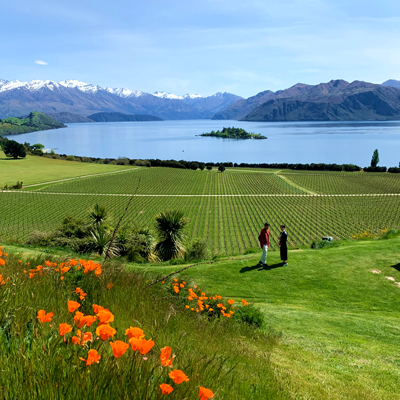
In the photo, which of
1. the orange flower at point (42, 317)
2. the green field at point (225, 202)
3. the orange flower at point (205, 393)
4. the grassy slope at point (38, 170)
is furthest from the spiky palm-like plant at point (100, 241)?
the grassy slope at point (38, 170)

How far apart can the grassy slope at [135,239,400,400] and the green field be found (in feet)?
76.8

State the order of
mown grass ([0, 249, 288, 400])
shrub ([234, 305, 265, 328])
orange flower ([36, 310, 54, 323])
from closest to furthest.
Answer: mown grass ([0, 249, 288, 400]), orange flower ([36, 310, 54, 323]), shrub ([234, 305, 265, 328])

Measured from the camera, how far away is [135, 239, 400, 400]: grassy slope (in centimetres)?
487

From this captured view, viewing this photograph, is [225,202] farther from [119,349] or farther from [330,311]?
[119,349]

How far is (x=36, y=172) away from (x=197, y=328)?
115m

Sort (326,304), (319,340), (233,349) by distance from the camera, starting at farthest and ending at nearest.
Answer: (326,304), (319,340), (233,349)

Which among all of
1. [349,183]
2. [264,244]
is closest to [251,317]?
[264,244]

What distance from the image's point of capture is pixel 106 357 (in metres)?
2.51

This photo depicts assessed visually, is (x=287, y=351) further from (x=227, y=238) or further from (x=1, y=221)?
(x=1, y=221)

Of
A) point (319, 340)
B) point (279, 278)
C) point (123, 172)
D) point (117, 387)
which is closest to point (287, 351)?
point (319, 340)

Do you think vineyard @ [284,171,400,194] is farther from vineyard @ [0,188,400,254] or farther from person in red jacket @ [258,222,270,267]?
person in red jacket @ [258,222,270,267]

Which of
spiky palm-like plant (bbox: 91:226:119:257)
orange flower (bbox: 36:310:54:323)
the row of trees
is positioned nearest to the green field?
the row of trees

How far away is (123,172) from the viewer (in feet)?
365

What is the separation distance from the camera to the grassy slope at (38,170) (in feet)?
302
